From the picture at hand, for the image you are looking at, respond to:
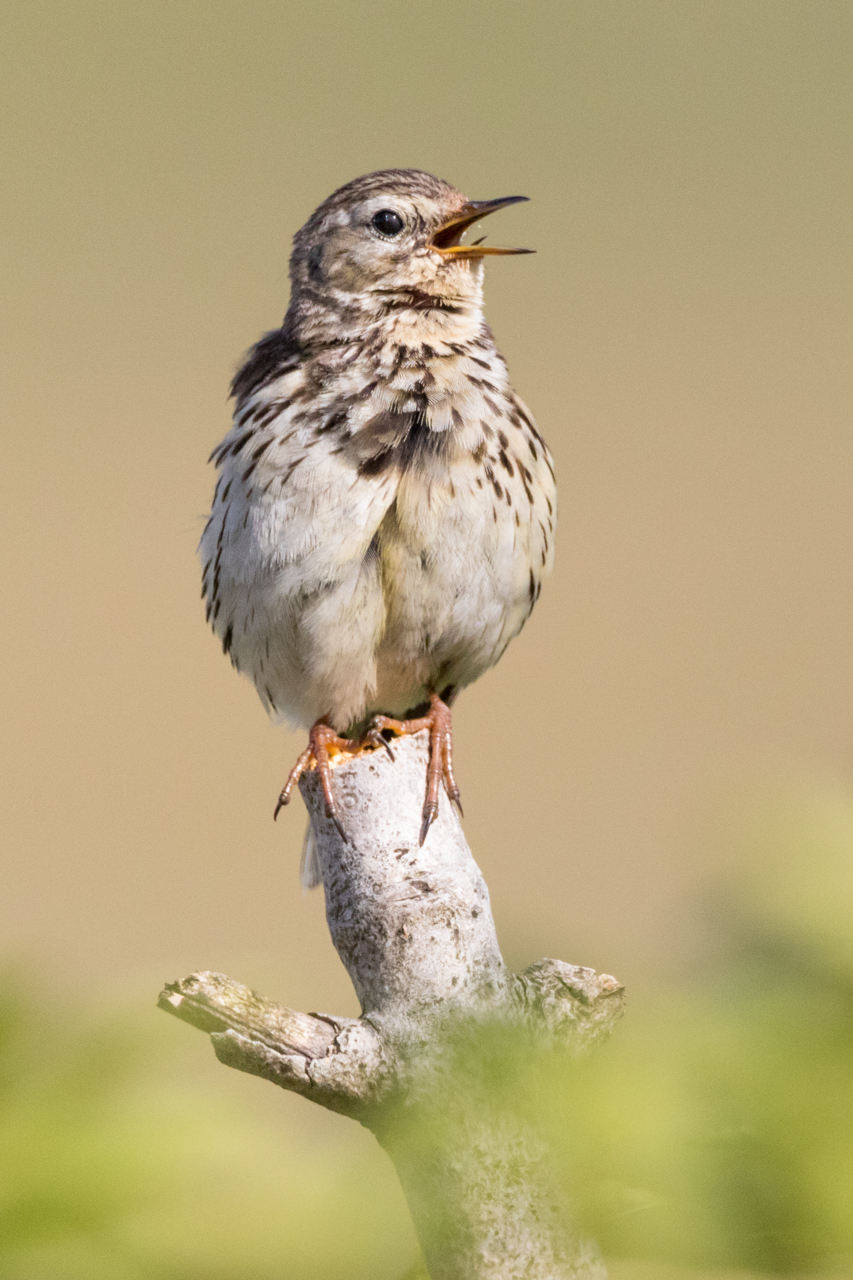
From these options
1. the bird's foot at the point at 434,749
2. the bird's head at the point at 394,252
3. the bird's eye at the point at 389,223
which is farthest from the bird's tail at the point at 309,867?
the bird's eye at the point at 389,223

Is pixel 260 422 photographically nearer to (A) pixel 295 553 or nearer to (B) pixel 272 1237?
(A) pixel 295 553

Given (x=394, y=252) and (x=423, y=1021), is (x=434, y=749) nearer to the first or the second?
(x=423, y=1021)

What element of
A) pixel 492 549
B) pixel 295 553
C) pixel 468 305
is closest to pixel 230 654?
pixel 295 553

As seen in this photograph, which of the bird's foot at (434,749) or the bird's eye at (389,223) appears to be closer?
the bird's foot at (434,749)

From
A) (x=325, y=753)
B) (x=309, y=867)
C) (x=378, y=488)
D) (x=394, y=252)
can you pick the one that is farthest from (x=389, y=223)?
(x=309, y=867)

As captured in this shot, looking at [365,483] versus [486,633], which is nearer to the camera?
[365,483]

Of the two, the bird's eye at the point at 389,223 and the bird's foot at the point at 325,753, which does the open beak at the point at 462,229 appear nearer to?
the bird's eye at the point at 389,223

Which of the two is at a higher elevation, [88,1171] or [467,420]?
[467,420]
